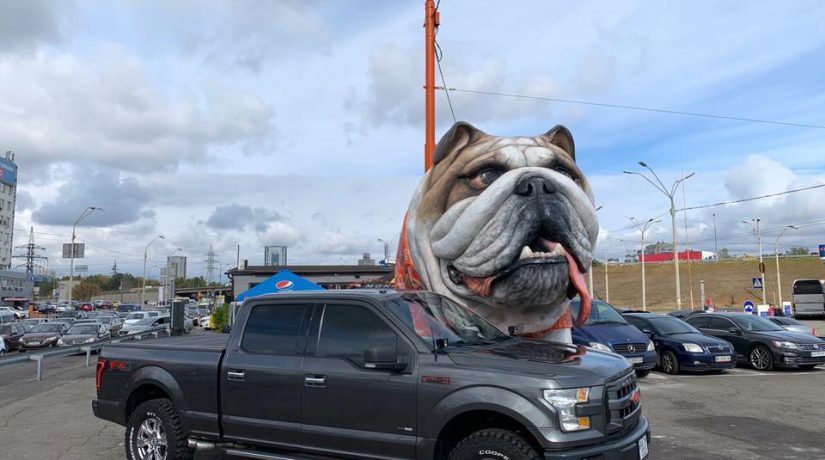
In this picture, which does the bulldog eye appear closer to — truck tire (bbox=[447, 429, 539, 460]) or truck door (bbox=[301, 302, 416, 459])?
truck door (bbox=[301, 302, 416, 459])

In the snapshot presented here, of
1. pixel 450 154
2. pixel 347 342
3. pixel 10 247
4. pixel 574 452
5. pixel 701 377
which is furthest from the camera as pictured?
pixel 10 247

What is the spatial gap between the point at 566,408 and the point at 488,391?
51 cm

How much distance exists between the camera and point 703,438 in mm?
7289

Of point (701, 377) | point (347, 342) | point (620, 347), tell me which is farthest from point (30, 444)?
point (701, 377)

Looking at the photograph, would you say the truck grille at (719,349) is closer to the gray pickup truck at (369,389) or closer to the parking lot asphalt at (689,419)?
the parking lot asphalt at (689,419)

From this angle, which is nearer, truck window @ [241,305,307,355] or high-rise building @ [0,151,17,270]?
truck window @ [241,305,307,355]

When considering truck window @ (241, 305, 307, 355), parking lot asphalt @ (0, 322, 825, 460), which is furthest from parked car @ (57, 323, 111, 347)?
truck window @ (241, 305, 307, 355)

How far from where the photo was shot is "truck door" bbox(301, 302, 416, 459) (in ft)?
15.0

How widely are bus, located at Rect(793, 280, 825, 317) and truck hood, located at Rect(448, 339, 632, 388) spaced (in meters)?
41.3

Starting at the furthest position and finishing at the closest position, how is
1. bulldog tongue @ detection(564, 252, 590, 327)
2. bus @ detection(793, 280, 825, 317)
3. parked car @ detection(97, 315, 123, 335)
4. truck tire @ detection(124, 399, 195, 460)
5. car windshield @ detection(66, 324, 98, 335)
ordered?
bus @ detection(793, 280, 825, 317), parked car @ detection(97, 315, 123, 335), car windshield @ detection(66, 324, 98, 335), bulldog tongue @ detection(564, 252, 590, 327), truck tire @ detection(124, 399, 195, 460)

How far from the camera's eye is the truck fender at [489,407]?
13.4 feet

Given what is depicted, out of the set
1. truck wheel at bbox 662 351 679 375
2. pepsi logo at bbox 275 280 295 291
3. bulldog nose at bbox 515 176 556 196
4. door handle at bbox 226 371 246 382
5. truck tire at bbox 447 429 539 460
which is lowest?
truck wheel at bbox 662 351 679 375

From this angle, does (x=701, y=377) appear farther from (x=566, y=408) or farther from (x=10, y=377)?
(x=10, y=377)

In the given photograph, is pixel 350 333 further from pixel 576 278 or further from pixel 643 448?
pixel 576 278
